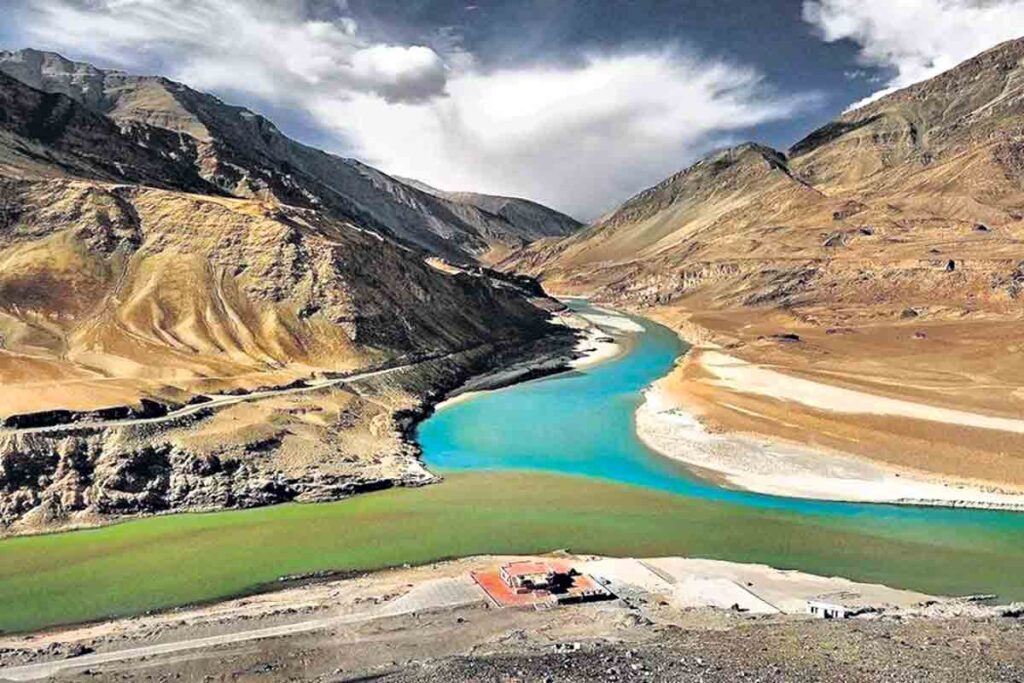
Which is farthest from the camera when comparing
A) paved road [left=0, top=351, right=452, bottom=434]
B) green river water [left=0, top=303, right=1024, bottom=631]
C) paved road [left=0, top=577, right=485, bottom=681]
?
paved road [left=0, top=351, right=452, bottom=434]

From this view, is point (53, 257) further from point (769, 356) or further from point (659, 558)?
point (769, 356)

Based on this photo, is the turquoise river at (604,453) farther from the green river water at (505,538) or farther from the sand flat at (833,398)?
the sand flat at (833,398)

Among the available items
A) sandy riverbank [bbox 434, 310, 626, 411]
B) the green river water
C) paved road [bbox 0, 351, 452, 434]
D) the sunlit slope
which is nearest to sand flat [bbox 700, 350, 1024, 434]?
sandy riverbank [bbox 434, 310, 626, 411]

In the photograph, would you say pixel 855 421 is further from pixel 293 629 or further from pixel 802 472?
pixel 293 629

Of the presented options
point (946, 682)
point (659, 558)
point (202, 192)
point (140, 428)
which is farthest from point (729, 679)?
point (202, 192)

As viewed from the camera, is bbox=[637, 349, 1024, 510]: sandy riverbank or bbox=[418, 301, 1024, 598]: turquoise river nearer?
bbox=[418, 301, 1024, 598]: turquoise river

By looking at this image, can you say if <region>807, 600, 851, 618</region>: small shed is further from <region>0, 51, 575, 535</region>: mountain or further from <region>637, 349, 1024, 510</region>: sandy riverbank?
<region>0, 51, 575, 535</region>: mountain

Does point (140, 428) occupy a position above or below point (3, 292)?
below
